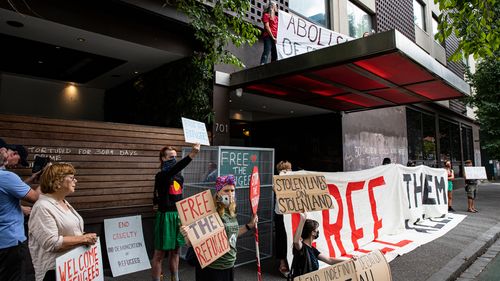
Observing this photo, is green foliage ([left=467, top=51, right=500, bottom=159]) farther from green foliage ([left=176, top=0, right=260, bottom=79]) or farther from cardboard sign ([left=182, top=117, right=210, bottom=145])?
cardboard sign ([left=182, top=117, right=210, bottom=145])

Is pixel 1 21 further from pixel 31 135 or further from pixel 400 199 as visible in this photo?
pixel 400 199

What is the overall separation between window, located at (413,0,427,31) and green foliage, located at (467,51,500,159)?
161 inches

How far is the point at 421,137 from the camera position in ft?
56.0

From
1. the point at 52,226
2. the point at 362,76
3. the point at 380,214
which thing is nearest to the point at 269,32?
the point at 362,76

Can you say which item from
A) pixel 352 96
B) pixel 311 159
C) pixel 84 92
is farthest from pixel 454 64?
pixel 84 92

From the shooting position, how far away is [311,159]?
12797mm

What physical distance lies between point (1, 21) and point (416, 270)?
8488 mm

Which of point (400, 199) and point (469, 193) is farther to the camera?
point (469, 193)

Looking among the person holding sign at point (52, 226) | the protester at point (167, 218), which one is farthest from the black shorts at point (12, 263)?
the protester at point (167, 218)

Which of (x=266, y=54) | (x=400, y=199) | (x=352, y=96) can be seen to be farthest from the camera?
(x=352, y=96)

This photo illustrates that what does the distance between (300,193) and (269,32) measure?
5496 mm

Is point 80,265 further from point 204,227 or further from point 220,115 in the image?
point 220,115

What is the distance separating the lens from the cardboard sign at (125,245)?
4980 mm

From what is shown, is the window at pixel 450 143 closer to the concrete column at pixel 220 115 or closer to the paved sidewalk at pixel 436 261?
the paved sidewalk at pixel 436 261
